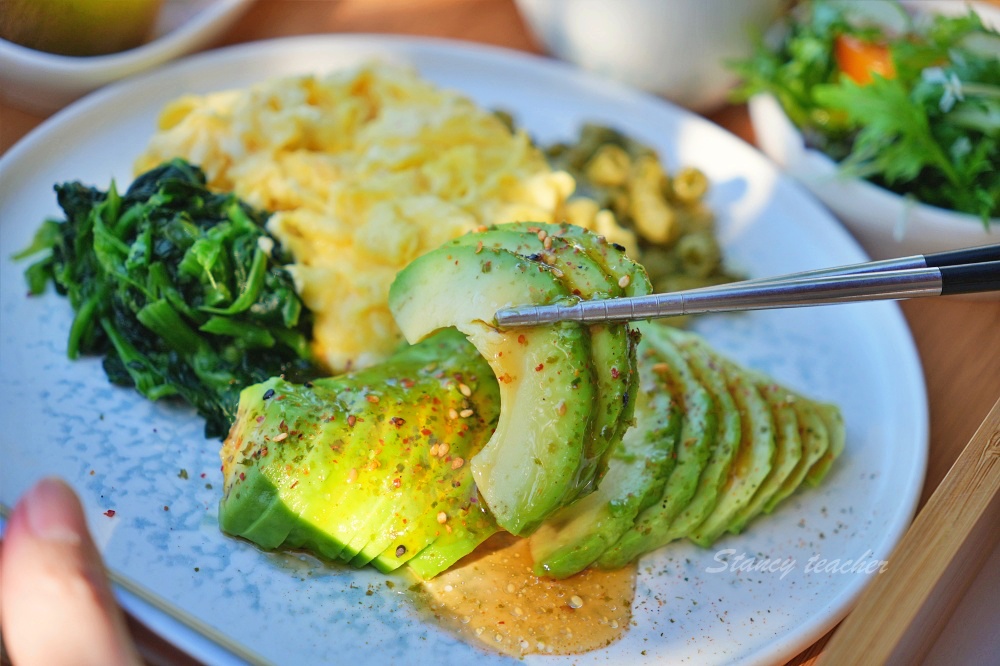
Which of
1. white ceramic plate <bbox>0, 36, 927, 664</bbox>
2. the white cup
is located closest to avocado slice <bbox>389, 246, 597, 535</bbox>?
white ceramic plate <bbox>0, 36, 927, 664</bbox>

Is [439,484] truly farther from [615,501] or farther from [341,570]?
[615,501]

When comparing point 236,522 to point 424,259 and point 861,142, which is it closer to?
point 424,259

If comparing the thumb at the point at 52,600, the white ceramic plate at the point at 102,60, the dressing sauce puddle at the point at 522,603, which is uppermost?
the white ceramic plate at the point at 102,60

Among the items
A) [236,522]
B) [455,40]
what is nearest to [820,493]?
[236,522]

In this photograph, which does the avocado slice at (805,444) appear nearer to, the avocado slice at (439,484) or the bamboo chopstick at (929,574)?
the bamboo chopstick at (929,574)

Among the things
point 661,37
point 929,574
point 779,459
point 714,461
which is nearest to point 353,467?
point 714,461

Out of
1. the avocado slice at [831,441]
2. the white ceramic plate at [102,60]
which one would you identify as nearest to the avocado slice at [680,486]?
the avocado slice at [831,441]
